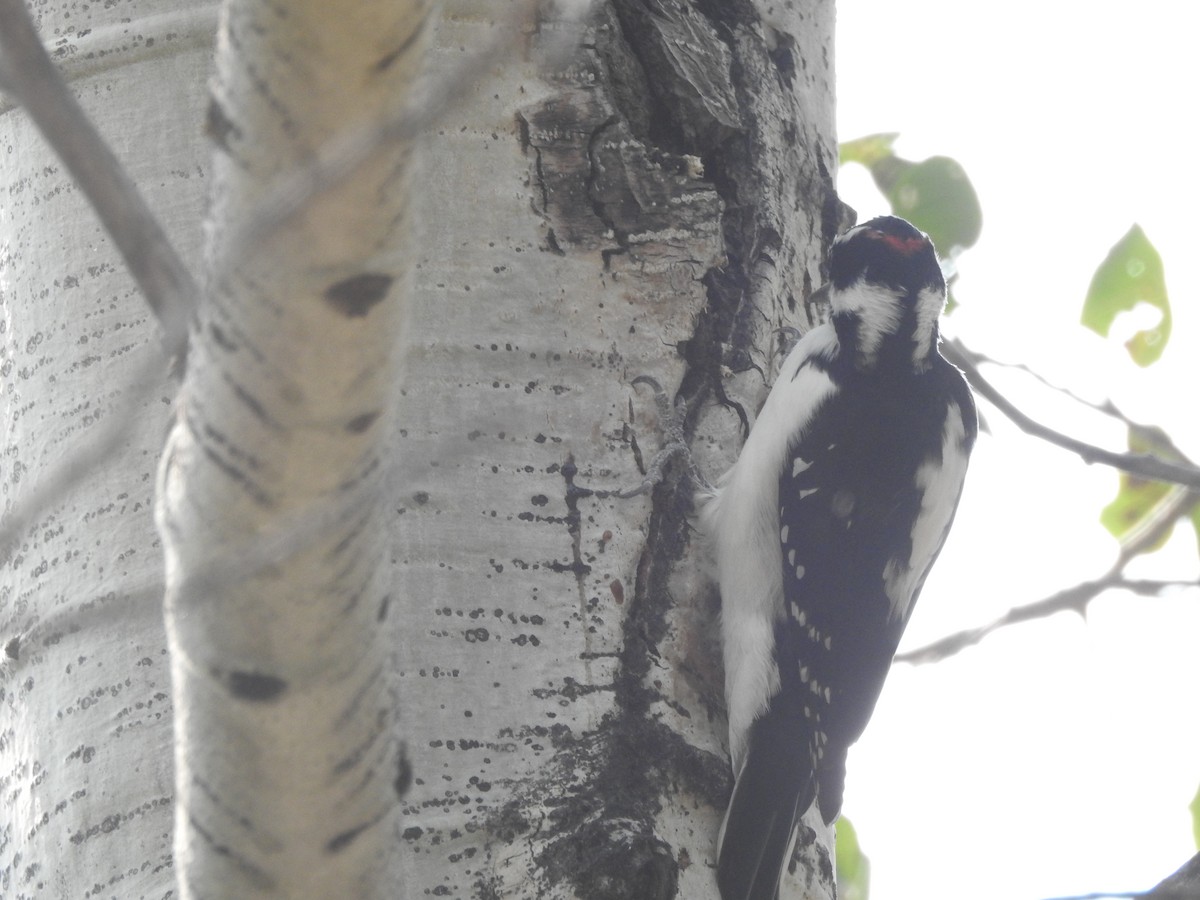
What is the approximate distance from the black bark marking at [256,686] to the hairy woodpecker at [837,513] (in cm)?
107

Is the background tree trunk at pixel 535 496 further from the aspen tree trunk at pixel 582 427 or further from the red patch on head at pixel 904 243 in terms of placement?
the red patch on head at pixel 904 243

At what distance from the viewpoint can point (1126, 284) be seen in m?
2.52

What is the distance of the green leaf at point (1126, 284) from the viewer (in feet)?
8.21

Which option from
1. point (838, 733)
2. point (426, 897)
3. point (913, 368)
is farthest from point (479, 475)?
point (913, 368)

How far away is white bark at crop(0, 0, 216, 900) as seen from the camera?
1402 millimetres

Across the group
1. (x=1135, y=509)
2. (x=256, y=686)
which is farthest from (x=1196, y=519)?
(x=256, y=686)

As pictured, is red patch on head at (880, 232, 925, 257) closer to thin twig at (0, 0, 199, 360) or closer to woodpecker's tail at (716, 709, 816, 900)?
woodpecker's tail at (716, 709, 816, 900)

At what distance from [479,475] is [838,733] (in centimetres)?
91

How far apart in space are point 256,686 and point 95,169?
12.4 inches

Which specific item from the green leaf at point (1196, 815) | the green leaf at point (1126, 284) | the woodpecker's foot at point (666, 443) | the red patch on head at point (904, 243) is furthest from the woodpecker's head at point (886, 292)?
the green leaf at point (1196, 815)

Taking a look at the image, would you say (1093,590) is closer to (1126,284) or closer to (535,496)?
(1126,284)

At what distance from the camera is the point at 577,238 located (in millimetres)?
1836

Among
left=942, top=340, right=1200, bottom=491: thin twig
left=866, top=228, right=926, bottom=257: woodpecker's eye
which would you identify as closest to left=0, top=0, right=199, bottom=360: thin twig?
left=942, top=340, right=1200, bottom=491: thin twig

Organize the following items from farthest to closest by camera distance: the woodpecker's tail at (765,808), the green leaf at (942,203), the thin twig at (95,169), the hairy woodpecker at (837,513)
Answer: the green leaf at (942,203) → the hairy woodpecker at (837,513) → the woodpecker's tail at (765,808) → the thin twig at (95,169)
